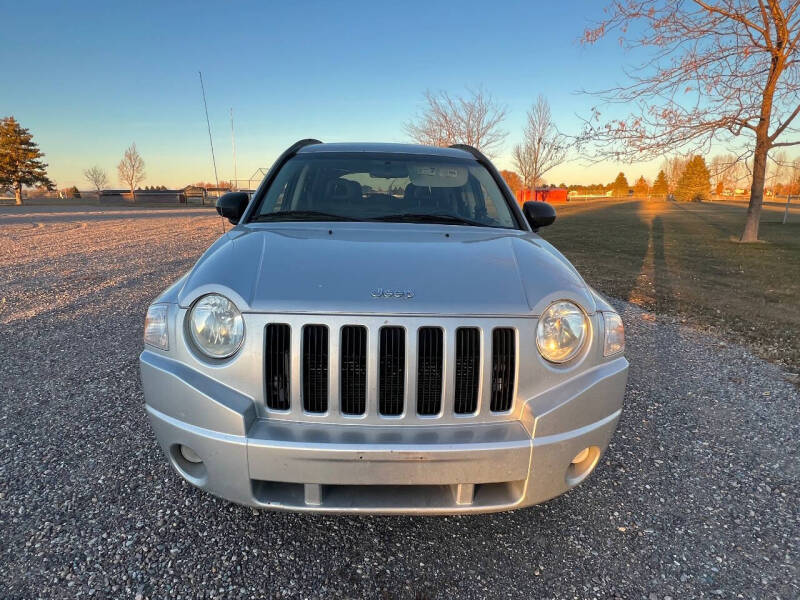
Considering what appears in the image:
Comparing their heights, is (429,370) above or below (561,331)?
below

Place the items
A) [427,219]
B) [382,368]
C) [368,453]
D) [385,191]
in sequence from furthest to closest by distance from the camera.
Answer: [385,191], [427,219], [382,368], [368,453]

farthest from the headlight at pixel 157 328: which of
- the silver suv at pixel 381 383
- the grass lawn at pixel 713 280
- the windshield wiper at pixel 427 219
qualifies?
the grass lawn at pixel 713 280

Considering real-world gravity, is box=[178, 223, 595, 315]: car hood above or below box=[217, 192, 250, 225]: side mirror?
below

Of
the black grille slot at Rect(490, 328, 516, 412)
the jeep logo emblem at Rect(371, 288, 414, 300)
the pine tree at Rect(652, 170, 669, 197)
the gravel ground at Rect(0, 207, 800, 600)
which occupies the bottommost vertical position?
the gravel ground at Rect(0, 207, 800, 600)

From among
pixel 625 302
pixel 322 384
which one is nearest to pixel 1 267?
pixel 322 384

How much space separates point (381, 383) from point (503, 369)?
51 cm

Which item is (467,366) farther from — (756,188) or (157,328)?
(756,188)

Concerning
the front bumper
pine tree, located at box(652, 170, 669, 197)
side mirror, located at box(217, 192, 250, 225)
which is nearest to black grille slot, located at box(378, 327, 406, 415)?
the front bumper

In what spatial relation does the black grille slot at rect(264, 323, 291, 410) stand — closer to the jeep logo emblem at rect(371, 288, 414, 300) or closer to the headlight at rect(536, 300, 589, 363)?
the jeep logo emblem at rect(371, 288, 414, 300)

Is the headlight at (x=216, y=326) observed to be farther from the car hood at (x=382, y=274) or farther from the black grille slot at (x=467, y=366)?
the black grille slot at (x=467, y=366)

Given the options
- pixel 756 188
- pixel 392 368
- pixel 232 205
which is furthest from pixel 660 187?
pixel 392 368

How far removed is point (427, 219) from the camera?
116 inches

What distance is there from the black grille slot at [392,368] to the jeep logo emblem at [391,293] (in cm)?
13

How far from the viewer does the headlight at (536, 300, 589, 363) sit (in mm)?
1970
